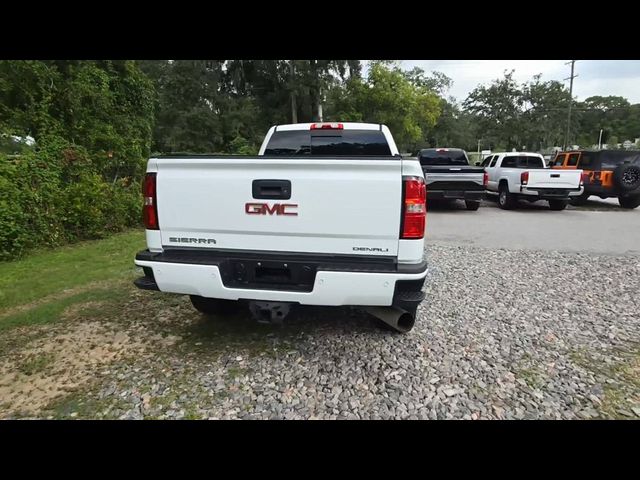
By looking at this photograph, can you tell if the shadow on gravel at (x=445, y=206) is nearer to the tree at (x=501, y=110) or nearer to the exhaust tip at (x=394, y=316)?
the exhaust tip at (x=394, y=316)

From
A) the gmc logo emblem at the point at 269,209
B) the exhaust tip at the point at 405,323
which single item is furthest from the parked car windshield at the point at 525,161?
the gmc logo emblem at the point at 269,209

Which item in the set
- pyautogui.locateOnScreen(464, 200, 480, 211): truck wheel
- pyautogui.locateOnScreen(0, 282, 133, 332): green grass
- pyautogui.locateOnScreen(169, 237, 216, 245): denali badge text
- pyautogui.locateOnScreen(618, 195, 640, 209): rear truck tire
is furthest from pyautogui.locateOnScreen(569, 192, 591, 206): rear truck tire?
pyautogui.locateOnScreen(0, 282, 133, 332): green grass

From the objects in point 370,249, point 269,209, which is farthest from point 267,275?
point 370,249

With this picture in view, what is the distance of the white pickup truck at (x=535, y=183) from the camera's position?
10.9 metres

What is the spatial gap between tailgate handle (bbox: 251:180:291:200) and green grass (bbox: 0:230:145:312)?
303 cm

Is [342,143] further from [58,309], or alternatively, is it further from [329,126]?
[58,309]

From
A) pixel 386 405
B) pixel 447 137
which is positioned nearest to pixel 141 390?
pixel 386 405

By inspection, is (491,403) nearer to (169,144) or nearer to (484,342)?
(484,342)

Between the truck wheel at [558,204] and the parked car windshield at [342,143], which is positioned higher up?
the parked car windshield at [342,143]

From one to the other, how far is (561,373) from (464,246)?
4.46 m

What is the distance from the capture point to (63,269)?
17.9 feet

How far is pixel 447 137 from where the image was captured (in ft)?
210

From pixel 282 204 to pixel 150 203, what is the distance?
106cm

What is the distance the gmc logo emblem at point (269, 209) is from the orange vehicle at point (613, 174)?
12787 mm
